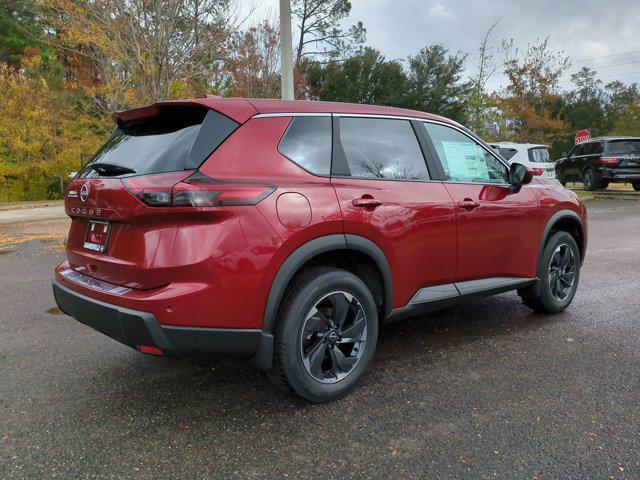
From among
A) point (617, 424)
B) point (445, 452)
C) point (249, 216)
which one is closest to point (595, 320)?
point (617, 424)

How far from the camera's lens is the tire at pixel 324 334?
2834 millimetres

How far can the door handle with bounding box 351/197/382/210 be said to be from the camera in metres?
3.10

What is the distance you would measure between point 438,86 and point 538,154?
56.0 feet

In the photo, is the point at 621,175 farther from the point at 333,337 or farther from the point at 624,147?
the point at 333,337

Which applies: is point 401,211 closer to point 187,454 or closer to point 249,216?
point 249,216

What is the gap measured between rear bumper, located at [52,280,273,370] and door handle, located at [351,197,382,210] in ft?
3.09

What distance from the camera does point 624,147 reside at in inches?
713

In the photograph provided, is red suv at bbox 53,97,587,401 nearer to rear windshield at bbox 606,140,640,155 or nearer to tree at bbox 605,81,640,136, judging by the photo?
rear windshield at bbox 606,140,640,155

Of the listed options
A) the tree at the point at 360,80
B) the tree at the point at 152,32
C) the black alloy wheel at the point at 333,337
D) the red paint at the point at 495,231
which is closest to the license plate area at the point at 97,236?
the black alloy wheel at the point at 333,337

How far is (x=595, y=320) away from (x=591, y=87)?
189ft

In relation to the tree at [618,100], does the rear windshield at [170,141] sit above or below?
below

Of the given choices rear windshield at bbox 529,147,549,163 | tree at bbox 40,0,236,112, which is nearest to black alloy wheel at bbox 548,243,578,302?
tree at bbox 40,0,236,112

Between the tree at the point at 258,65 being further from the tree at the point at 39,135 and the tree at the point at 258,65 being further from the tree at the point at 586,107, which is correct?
the tree at the point at 586,107

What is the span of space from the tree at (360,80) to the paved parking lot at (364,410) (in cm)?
2904
